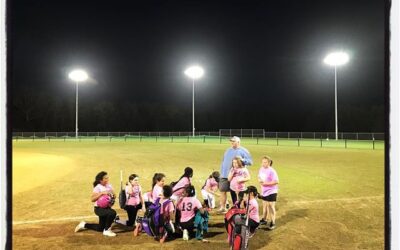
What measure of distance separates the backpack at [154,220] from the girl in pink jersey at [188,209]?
11.9 inches

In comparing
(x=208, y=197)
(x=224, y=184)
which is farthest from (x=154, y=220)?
(x=208, y=197)

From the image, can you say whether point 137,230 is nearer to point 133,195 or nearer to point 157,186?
point 133,195

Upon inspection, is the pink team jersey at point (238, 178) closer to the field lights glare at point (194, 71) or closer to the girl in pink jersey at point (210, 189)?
the girl in pink jersey at point (210, 189)

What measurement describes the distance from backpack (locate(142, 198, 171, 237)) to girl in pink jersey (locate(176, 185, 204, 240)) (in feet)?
0.99

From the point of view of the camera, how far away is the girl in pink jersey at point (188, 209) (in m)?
6.50

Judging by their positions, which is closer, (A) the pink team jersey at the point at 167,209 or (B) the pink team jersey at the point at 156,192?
(A) the pink team jersey at the point at 167,209

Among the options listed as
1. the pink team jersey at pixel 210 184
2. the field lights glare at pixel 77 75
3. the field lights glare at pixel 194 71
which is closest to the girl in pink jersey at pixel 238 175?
the pink team jersey at pixel 210 184

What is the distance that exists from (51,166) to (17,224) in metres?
11.2

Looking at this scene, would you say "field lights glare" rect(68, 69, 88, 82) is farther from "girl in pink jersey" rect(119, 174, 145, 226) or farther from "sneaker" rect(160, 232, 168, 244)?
"sneaker" rect(160, 232, 168, 244)

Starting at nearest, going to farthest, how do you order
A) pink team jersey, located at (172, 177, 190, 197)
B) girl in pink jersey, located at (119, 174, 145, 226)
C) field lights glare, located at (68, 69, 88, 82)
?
1. pink team jersey, located at (172, 177, 190, 197)
2. girl in pink jersey, located at (119, 174, 145, 226)
3. field lights glare, located at (68, 69, 88, 82)

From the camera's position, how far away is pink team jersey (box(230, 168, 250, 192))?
7.68 meters

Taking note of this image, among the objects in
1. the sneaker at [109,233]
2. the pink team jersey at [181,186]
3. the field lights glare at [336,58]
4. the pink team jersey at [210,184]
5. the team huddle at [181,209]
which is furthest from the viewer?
the field lights glare at [336,58]

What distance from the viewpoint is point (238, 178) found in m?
7.74

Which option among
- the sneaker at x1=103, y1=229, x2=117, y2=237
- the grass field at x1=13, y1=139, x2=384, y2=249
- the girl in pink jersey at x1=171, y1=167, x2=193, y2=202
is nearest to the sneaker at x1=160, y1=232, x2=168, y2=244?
the grass field at x1=13, y1=139, x2=384, y2=249
